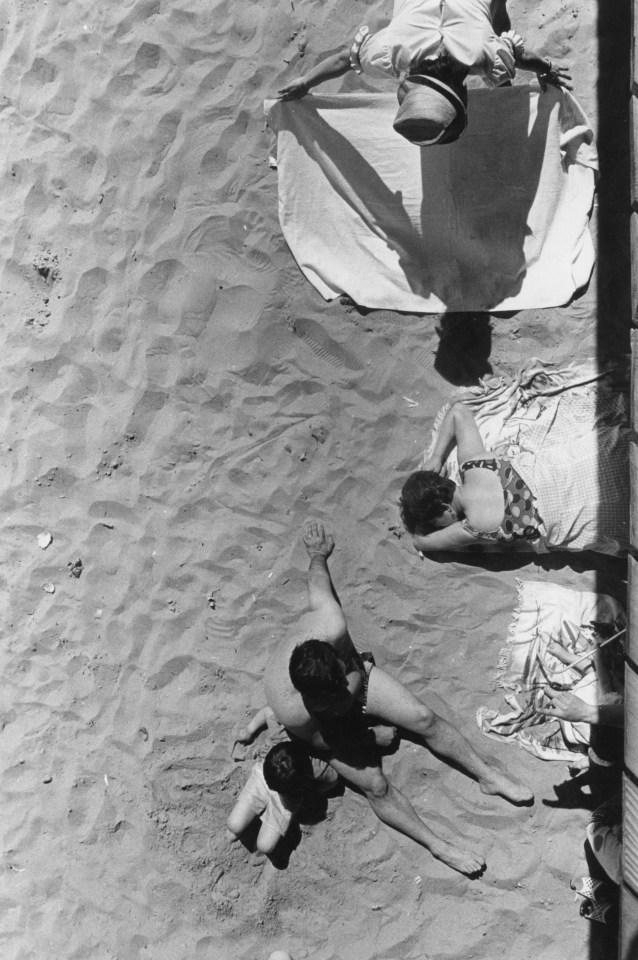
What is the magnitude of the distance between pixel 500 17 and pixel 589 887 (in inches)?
145

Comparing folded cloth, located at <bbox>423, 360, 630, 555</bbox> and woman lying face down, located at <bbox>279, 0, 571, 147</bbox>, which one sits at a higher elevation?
woman lying face down, located at <bbox>279, 0, 571, 147</bbox>

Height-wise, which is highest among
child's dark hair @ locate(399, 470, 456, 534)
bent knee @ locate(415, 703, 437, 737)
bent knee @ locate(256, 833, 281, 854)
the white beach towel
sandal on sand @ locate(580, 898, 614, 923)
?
the white beach towel

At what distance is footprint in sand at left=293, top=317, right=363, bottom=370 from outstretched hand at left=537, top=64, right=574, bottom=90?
1.35m

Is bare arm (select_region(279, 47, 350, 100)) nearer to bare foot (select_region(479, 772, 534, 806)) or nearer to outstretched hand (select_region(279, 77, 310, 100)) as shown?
outstretched hand (select_region(279, 77, 310, 100))

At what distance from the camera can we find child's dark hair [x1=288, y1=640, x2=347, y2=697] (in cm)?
267

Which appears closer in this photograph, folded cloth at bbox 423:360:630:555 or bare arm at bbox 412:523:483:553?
folded cloth at bbox 423:360:630:555

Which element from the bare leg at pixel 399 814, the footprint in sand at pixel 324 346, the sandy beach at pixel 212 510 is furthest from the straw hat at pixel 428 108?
the bare leg at pixel 399 814

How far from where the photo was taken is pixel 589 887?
2.99 m

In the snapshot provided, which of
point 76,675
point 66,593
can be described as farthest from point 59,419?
point 76,675

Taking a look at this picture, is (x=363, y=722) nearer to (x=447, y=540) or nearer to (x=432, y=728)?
(x=432, y=728)

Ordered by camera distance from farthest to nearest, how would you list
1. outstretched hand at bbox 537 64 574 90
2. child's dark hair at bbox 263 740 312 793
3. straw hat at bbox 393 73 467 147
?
child's dark hair at bbox 263 740 312 793, outstretched hand at bbox 537 64 574 90, straw hat at bbox 393 73 467 147

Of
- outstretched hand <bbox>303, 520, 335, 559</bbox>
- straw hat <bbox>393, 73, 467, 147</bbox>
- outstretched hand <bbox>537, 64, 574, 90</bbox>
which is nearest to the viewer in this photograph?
straw hat <bbox>393, 73, 467, 147</bbox>

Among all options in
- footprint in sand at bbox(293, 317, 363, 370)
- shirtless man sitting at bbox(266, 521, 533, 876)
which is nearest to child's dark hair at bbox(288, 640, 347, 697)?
shirtless man sitting at bbox(266, 521, 533, 876)

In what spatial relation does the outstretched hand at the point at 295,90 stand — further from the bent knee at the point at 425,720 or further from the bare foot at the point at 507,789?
the bare foot at the point at 507,789
